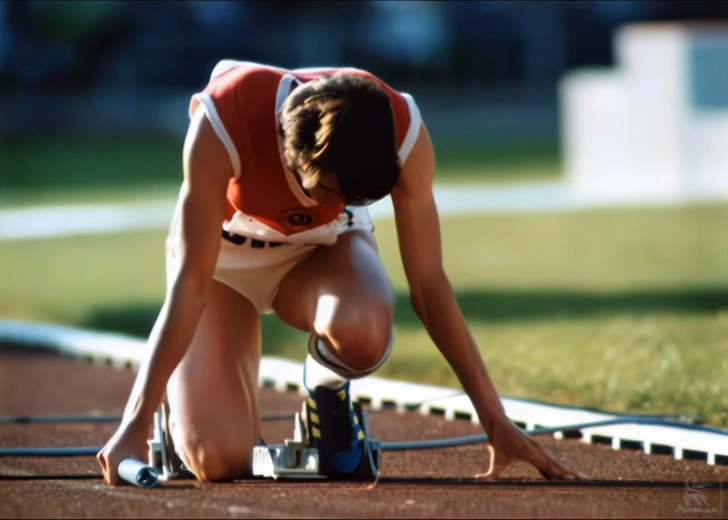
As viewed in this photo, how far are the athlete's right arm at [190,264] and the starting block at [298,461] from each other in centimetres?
67

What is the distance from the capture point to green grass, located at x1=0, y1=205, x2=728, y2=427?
6785mm

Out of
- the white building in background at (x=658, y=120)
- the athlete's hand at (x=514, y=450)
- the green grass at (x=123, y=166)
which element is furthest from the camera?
the green grass at (x=123, y=166)

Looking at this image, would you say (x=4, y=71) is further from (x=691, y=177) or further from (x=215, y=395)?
(x=215, y=395)

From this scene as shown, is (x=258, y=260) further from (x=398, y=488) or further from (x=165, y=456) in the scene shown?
(x=398, y=488)

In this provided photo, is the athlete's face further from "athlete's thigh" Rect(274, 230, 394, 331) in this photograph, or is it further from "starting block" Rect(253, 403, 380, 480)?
"starting block" Rect(253, 403, 380, 480)

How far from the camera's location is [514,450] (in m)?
4.32

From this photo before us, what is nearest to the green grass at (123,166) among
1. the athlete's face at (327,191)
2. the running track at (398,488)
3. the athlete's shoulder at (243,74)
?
the running track at (398,488)

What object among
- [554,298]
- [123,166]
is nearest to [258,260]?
[554,298]

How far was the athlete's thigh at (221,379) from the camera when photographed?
4.65 m

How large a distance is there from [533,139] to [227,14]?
10.4 metres

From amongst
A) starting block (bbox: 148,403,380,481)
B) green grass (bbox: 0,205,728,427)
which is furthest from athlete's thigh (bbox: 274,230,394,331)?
green grass (bbox: 0,205,728,427)

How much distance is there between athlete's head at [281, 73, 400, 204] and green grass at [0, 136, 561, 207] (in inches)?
644

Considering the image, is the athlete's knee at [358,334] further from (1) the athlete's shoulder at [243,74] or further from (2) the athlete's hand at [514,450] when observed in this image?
(1) the athlete's shoulder at [243,74]

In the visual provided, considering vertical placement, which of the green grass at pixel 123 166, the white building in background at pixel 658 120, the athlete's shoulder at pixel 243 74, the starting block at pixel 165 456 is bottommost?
the green grass at pixel 123 166
